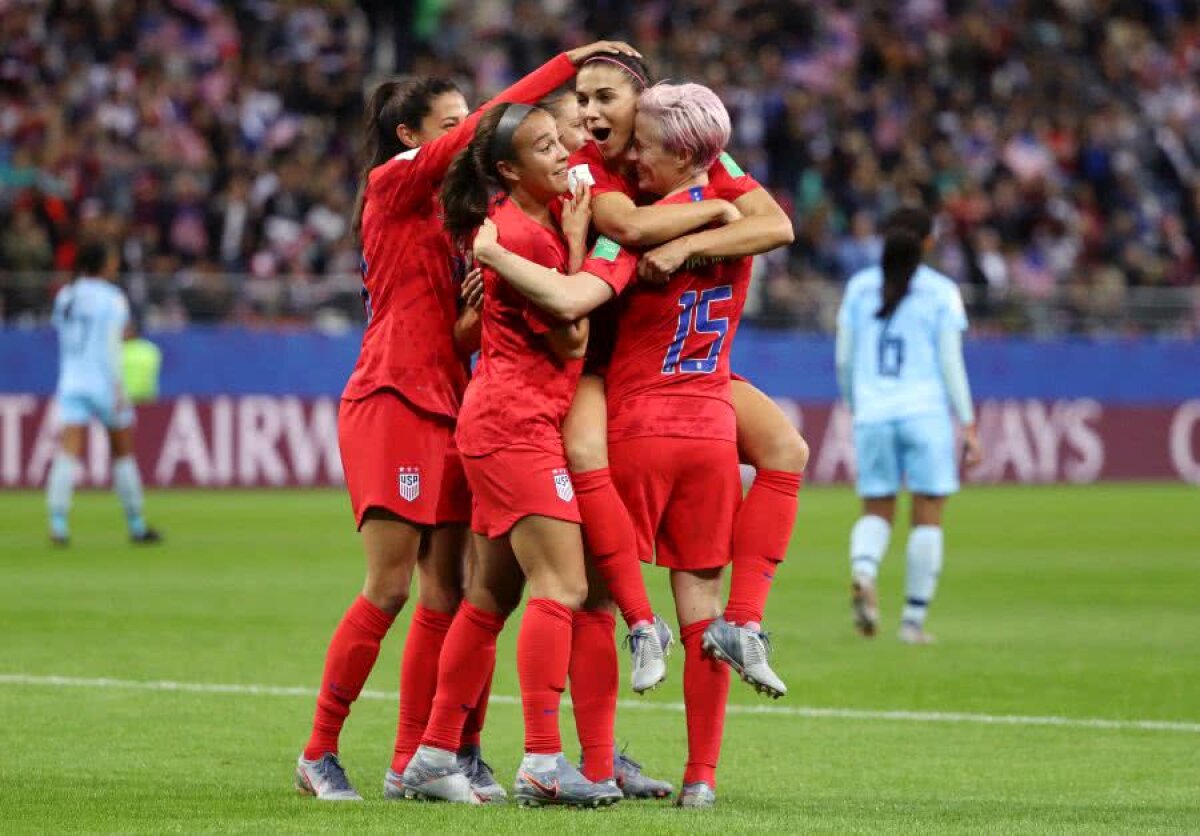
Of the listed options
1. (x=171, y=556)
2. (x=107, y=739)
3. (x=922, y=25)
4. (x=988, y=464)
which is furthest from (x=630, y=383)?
(x=922, y=25)

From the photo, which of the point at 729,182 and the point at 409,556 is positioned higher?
the point at 729,182

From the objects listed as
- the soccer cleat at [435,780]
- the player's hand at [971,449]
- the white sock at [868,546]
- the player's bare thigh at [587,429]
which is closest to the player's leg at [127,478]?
the white sock at [868,546]

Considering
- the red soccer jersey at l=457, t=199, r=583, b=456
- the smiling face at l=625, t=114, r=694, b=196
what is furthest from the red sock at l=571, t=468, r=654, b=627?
the smiling face at l=625, t=114, r=694, b=196

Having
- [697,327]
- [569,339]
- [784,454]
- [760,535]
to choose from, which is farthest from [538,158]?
[760,535]

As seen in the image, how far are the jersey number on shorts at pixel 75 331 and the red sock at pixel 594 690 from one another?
1188 cm

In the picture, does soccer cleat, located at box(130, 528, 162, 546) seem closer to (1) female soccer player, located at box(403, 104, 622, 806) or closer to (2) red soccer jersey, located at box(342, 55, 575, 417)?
(2) red soccer jersey, located at box(342, 55, 575, 417)

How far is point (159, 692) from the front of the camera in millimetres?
9188

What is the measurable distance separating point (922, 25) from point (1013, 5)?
67.9 inches

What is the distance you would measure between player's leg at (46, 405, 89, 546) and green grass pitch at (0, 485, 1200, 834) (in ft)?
0.93

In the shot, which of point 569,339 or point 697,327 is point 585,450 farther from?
point 697,327

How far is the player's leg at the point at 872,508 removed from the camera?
452 inches

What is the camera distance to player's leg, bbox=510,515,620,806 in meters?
6.16

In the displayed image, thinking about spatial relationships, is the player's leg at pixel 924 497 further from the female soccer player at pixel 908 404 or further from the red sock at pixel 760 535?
the red sock at pixel 760 535

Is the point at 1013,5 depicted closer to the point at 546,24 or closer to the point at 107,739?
the point at 546,24
